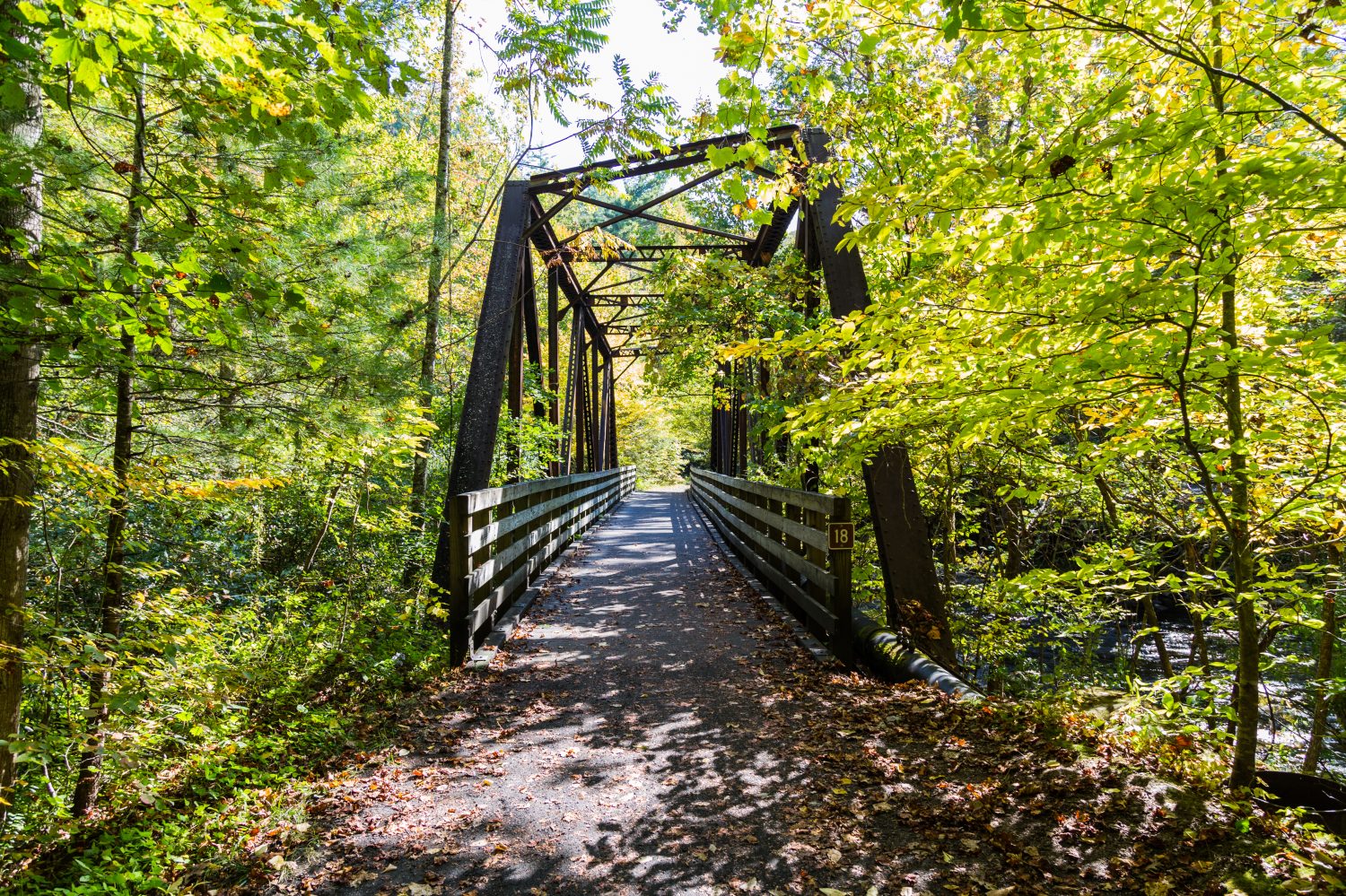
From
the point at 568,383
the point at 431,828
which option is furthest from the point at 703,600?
the point at 568,383

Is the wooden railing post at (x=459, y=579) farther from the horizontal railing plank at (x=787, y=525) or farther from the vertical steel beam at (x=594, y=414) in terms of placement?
the vertical steel beam at (x=594, y=414)

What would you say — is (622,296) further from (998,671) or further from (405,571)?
(998,671)

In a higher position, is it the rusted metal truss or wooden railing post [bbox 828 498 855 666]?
the rusted metal truss

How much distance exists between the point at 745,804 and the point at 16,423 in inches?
133

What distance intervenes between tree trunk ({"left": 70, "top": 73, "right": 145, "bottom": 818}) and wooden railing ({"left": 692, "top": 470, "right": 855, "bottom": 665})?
3879mm

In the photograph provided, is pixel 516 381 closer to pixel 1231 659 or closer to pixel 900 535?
pixel 900 535

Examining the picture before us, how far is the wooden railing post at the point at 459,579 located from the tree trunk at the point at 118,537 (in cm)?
165

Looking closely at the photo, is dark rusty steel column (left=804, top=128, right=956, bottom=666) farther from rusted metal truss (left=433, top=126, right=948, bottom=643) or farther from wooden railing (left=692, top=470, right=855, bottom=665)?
wooden railing (left=692, top=470, right=855, bottom=665)

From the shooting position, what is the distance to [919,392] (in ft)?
10.8

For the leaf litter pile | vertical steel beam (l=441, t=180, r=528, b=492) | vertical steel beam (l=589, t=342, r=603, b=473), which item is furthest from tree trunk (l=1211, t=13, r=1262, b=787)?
vertical steel beam (l=589, t=342, r=603, b=473)

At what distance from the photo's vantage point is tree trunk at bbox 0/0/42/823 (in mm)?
2715

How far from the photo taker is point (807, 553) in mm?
5562

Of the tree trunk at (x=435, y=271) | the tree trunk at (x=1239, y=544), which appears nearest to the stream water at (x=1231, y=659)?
the tree trunk at (x=1239, y=544)

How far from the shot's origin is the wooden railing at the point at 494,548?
15.1ft
